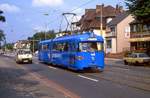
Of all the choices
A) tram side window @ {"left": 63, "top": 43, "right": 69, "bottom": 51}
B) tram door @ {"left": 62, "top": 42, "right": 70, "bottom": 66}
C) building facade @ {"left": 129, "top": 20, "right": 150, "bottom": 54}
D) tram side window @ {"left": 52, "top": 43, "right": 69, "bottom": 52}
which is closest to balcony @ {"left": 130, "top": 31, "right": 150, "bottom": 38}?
building facade @ {"left": 129, "top": 20, "right": 150, "bottom": 54}

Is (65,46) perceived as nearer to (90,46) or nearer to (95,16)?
(90,46)

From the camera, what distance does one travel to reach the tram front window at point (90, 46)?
2988 cm

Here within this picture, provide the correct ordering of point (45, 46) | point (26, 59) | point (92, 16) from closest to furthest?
point (45, 46), point (26, 59), point (92, 16)

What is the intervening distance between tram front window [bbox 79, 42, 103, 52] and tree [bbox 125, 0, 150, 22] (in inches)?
595

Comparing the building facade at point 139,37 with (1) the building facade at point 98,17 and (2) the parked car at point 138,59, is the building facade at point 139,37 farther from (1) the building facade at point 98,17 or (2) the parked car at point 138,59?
(2) the parked car at point 138,59

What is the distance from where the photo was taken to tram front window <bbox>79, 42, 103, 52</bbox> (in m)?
29.9

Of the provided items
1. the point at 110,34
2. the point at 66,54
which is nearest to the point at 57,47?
the point at 66,54

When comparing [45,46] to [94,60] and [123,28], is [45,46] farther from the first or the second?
[123,28]

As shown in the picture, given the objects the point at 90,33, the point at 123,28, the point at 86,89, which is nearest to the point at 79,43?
the point at 90,33

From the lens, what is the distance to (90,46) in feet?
99.2

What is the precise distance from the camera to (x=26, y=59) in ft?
164

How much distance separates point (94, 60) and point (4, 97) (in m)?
15.1

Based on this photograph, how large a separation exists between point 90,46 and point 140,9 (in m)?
16.8

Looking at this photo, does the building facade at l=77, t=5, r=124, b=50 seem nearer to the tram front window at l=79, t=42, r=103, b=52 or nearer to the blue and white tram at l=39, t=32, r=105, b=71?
the blue and white tram at l=39, t=32, r=105, b=71
